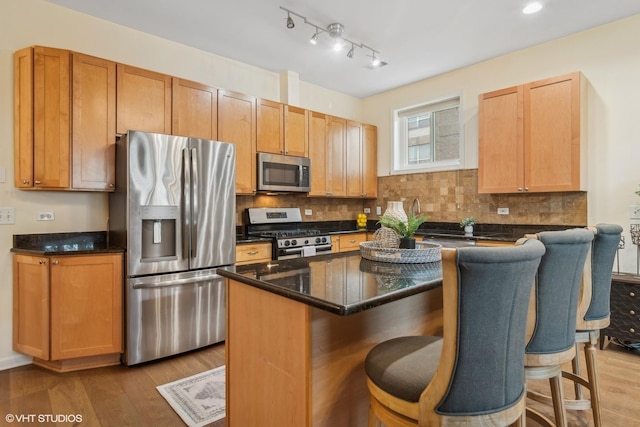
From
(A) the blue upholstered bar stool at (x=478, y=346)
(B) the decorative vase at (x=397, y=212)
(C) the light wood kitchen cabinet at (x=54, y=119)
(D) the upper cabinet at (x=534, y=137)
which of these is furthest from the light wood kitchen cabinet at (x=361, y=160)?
(A) the blue upholstered bar stool at (x=478, y=346)

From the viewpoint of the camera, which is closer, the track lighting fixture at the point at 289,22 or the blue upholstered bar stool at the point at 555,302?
the blue upholstered bar stool at the point at 555,302

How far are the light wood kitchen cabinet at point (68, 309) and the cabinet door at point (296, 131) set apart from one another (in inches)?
89.8

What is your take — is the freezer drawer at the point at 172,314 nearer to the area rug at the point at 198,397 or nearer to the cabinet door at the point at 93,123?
the area rug at the point at 198,397

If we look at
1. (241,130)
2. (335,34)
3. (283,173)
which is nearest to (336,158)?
(283,173)

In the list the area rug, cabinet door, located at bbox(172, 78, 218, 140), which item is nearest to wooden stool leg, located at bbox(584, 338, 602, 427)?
the area rug

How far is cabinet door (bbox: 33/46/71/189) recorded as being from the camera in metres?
2.68

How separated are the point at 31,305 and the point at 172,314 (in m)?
1.03

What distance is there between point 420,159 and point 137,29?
147 inches

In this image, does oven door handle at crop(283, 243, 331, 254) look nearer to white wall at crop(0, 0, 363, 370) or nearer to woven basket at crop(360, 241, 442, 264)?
white wall at crop(0, 0, 363, 370)

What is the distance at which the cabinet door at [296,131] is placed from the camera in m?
4.22

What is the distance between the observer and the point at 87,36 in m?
3.09

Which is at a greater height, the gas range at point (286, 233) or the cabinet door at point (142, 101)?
the cabinet door at point (142, 101)

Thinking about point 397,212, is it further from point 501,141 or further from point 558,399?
point 501,141

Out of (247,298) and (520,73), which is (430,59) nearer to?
(520,73)
